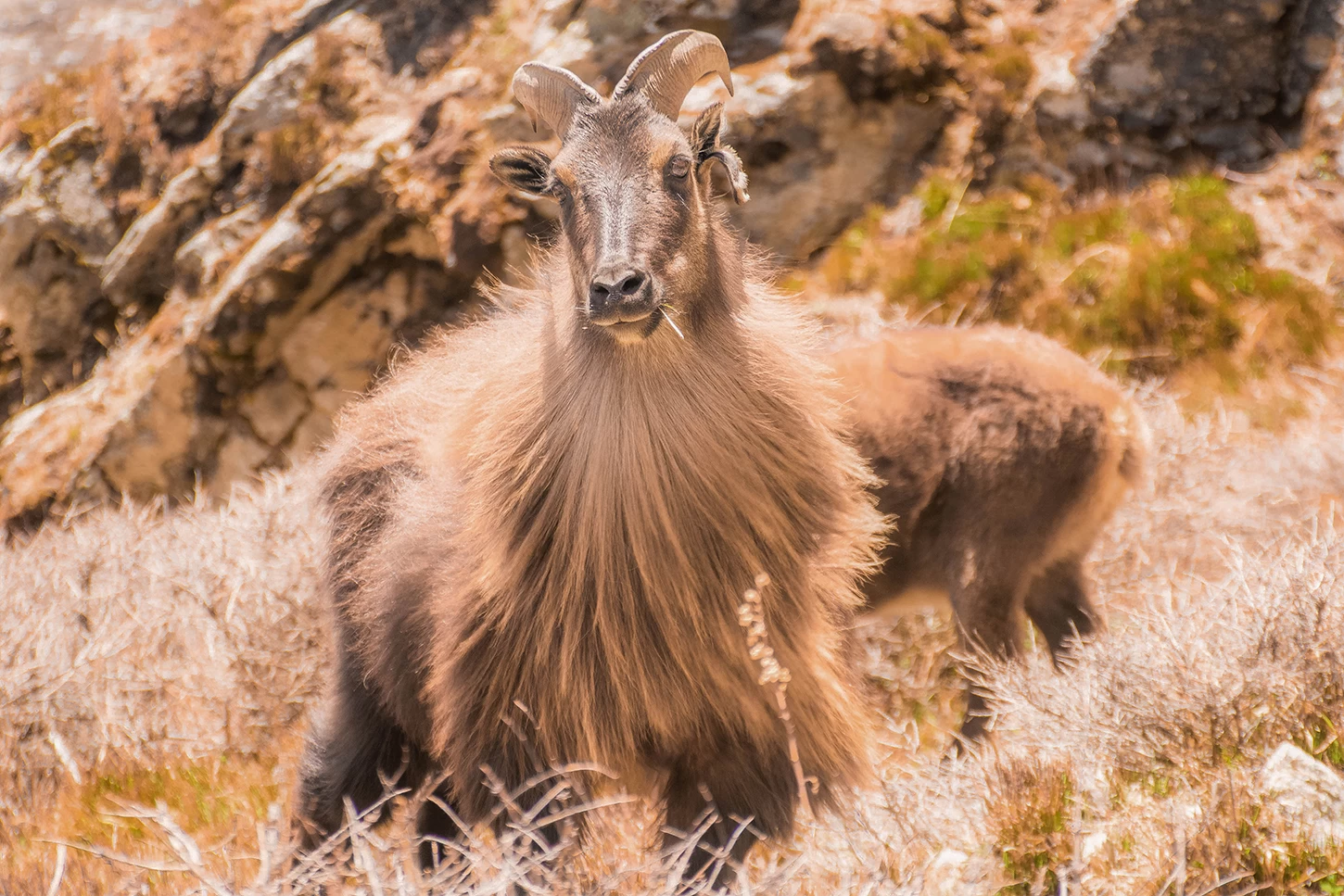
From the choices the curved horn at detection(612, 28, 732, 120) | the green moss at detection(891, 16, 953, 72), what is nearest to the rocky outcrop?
the green moss at detection(891, 16, 953, 72)

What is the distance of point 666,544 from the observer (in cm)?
348

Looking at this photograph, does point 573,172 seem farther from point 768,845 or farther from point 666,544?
point 768,845

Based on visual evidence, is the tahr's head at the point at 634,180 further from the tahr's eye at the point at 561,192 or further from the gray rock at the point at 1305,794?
the gray rock at the point at 1305,794

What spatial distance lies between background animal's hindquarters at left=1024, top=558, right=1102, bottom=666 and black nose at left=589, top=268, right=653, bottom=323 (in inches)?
128

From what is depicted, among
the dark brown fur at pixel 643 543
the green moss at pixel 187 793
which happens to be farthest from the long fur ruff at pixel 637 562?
the green moss at pixel 187 793

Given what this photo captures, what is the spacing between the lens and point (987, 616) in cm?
533

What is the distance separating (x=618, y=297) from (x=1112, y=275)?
722 centimetres

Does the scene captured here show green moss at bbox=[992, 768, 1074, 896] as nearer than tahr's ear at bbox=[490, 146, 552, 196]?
Yes

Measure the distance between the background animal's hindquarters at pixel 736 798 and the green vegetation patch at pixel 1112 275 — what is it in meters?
5.19

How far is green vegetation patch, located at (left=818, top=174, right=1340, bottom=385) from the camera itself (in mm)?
8641

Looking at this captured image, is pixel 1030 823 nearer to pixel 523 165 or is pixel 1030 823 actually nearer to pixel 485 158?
pixel 523 165

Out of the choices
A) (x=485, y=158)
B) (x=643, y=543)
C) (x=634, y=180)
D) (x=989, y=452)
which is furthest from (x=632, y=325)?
(x=485, y=158)

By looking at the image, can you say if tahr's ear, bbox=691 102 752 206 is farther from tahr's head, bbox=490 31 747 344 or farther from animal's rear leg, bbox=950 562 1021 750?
animal's rear leg, bbox=950 562 1021 750

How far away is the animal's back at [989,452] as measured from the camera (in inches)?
210
